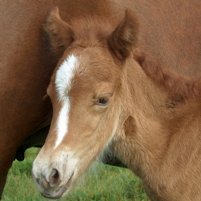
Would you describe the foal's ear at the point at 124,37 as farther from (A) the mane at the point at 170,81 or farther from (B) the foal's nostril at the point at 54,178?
(B) the foal's nostril at the point at 54,178

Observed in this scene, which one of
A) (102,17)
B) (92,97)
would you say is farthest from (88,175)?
(102,17)

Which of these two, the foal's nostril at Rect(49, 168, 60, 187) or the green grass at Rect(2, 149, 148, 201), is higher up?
the foal's nostril at Rect(49, 168, 60, 187)

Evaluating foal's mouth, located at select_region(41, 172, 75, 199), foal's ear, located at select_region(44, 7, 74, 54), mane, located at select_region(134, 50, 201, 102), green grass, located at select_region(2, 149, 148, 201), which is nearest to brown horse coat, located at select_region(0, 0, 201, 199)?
foal's ear, located at select_region(44, 7, 74, 54)

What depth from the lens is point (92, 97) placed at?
489 centimetres

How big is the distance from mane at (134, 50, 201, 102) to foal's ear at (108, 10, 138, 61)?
0.19 meters

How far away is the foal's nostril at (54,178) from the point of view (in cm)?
475

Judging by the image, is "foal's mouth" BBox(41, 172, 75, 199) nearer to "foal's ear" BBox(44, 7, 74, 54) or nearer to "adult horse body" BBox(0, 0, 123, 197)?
"adult horse body" BBox(0, 0, 123, 197)

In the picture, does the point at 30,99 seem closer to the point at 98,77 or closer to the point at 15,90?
the point at 15,90

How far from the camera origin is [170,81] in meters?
5.31

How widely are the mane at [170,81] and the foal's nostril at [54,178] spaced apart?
965 mm

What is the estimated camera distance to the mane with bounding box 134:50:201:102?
5.29 meters

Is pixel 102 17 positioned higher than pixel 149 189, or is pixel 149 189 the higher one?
pixel 102 17

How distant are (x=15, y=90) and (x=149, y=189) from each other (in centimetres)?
112

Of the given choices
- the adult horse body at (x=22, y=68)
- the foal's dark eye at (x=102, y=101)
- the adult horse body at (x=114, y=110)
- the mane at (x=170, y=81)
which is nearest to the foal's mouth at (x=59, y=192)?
the adult horse body at (x=114, y=110)
